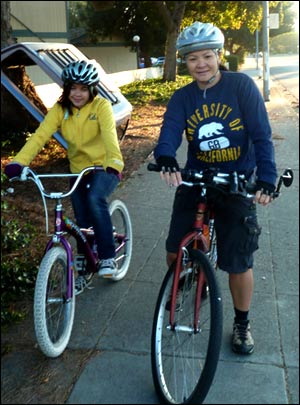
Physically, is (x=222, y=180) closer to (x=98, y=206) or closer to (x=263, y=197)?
(x=263, y=197)

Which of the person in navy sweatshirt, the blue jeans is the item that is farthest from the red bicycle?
the blue jeans

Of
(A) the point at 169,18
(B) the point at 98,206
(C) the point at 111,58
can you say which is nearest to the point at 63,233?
(B) the point at 98,206

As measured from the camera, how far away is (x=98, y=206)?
362 cm

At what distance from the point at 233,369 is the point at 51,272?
4.10 feet

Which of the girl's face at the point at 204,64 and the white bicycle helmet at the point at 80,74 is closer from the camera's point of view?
the girl's face at the point at 204,64

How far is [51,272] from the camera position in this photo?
3.16 m

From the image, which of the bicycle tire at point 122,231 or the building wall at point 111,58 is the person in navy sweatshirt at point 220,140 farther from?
the building wall at point 111,58

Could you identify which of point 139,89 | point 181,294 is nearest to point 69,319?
point 181,294

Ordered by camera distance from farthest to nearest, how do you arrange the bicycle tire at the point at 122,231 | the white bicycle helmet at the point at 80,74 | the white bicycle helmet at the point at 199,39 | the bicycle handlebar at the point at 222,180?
the bicycle tire at the point at 122,231 → the white bicycle helmet at the point at 80,74 → the white bicycle helmet at the point at 199,39 → the bicycle handlebar at the point at 222,180

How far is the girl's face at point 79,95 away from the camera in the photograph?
360 centimetres

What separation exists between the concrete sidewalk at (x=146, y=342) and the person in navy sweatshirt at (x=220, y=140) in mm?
500

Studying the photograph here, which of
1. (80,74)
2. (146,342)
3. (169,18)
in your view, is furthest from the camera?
(169,18)

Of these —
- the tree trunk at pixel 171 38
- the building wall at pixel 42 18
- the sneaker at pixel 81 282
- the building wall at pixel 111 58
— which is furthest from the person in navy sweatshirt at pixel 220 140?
the tree trunk at pixel 171 38

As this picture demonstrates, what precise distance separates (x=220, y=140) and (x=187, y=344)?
1.24 m
